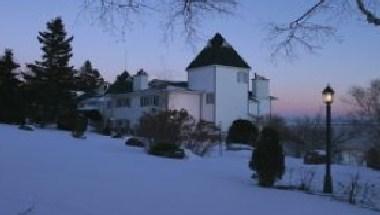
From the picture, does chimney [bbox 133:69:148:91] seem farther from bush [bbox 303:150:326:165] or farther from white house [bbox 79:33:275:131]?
bush [bbox 303:150:326:165]

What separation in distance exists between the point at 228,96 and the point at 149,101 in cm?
779

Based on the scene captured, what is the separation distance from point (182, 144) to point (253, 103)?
3438cm

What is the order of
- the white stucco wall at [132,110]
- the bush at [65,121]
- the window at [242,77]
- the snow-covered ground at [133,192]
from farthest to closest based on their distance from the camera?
1. the white stucco wall at [132,110]
2. the window at [242,77]
3. the bush at [65,121]
4. the snow-covered ground at [133,192]

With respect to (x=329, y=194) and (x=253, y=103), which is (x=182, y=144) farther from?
(x=253, y=103)

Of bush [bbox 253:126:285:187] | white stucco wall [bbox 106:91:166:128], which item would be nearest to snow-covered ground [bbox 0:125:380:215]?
bush [bbox 253:126:285:187]

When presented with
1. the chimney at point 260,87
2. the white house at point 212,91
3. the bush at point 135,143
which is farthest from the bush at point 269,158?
the chimney at point 260,87

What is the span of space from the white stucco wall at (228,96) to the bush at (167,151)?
99.8ft

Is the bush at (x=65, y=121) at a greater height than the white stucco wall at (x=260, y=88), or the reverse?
the white stucco wall at (x=260, y=88)

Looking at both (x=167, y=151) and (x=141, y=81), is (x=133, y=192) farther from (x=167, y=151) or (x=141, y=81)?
(x=141, y=81)

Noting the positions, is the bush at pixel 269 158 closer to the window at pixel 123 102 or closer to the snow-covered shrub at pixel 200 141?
the snow-covered shrub at pixel 200 141

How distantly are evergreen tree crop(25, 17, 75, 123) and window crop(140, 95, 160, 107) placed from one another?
7.80m

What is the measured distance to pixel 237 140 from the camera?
44.7 metres

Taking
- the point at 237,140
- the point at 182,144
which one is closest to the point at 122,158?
the point at 182,144

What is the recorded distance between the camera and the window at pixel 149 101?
5810cm
